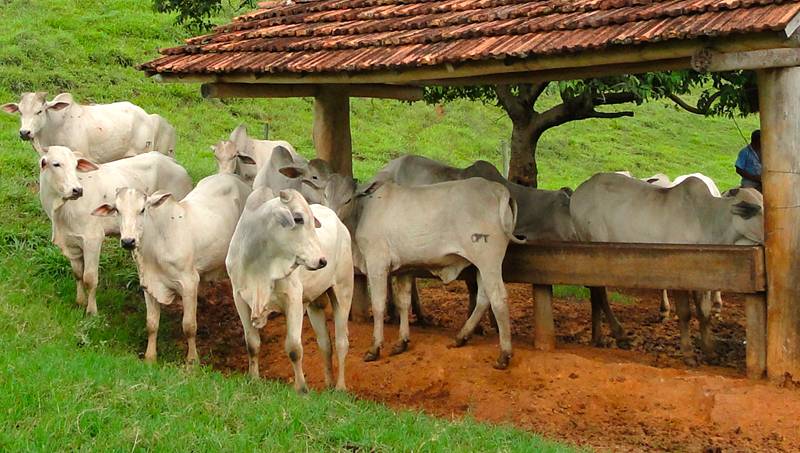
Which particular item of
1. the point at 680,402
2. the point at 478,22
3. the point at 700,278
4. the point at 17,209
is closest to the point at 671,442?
the point at 680,402

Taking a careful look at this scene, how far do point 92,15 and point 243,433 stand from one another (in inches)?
860

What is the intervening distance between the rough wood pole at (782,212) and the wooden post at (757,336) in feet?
0.46

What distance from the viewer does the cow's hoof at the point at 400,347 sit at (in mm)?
10070

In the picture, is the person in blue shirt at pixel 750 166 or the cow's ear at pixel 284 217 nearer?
the cow's ear at pixel 284 217

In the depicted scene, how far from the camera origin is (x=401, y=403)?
29.8 feet

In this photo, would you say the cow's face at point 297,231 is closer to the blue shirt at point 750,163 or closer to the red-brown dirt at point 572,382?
the red-brown dirt at point 572,382

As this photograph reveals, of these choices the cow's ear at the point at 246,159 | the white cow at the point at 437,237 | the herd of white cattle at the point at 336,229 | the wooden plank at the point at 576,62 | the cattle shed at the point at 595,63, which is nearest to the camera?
the wooden plank at the point at 576,62

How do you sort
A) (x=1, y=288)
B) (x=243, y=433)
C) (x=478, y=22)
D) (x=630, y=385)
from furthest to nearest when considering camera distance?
(x=1, y=288), (x=478, y=22), (x=630, y=385), (x=243, y=433)

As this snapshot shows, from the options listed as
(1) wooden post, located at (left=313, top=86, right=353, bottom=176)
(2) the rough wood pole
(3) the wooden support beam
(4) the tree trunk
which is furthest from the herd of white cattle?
(4) the tree trunk

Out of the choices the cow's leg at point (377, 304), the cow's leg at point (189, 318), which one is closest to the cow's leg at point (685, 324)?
the cow's leg at point (377, 304)

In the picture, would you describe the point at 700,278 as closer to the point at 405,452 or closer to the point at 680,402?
the point at 680,402

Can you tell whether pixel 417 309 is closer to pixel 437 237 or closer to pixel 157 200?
pixel 437 237

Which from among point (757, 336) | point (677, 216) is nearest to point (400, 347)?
point (677, 216)

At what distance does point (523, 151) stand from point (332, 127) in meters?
3.56
